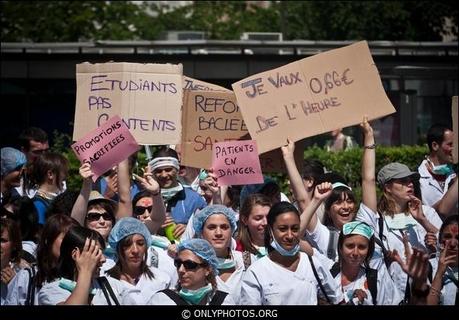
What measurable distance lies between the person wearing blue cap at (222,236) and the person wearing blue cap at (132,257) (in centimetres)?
45

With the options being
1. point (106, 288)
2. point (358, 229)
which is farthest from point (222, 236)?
point (106, 288)

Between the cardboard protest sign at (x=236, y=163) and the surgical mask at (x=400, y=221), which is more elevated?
the cardboard protest sign at (x=236, y=163)

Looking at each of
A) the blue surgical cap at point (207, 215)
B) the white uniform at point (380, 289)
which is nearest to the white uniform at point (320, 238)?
the white uniform at point (380, 289)

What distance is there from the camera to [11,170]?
363 inches

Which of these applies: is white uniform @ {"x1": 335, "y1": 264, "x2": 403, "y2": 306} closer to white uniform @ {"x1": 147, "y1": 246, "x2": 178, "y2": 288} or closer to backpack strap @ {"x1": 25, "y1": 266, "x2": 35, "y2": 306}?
white uniform @ {"x1": 147, "y1": 246, "x2": 178, "y2": 288}

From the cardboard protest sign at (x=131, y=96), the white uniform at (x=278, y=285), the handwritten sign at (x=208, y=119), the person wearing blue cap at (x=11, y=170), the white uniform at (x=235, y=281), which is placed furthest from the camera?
the person wearing blue cap at (x=11, y=170)

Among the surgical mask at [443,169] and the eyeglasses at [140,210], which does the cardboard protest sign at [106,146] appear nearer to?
the eyeglasses at [140,210]

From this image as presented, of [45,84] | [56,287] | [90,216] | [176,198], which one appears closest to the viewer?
[56,287]

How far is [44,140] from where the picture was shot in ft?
34.3

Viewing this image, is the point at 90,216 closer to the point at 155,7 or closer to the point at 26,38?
the point at 26,38

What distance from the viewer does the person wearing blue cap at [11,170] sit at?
361 inches

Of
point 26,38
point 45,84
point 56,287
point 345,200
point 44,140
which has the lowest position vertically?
point 56,287

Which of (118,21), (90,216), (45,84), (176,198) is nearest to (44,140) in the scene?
(176,198)

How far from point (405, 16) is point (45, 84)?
1382cm
